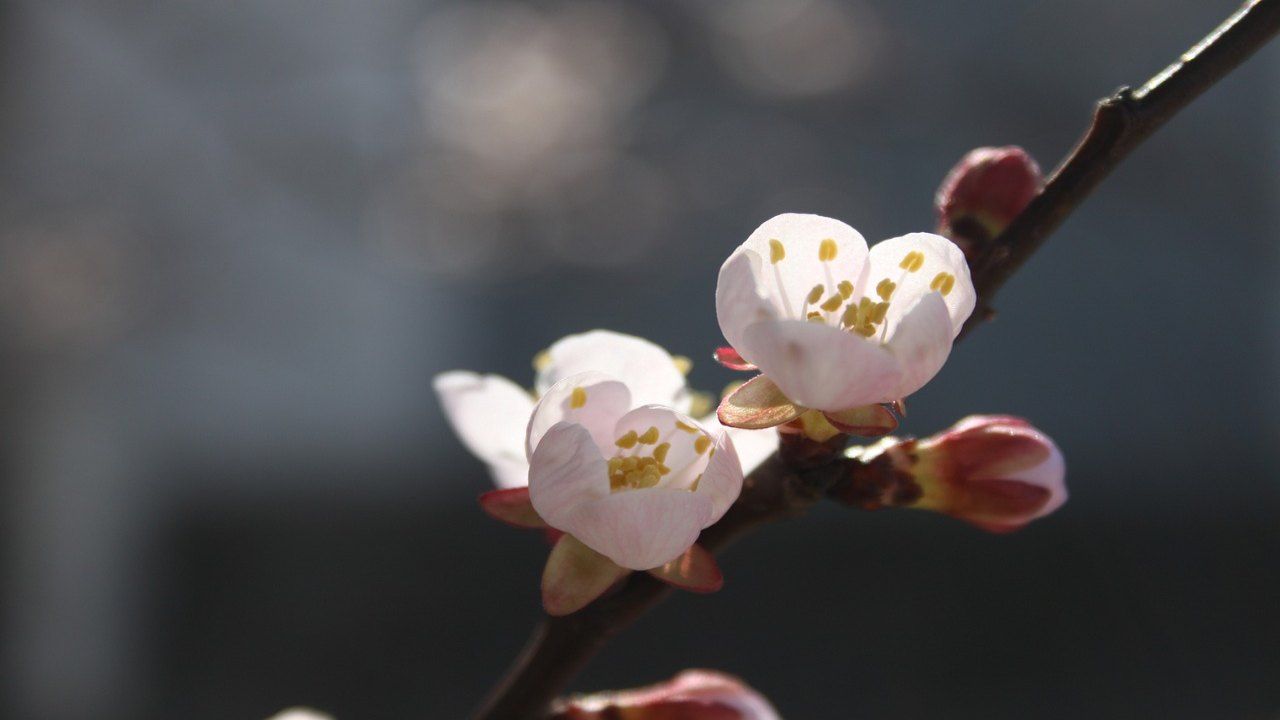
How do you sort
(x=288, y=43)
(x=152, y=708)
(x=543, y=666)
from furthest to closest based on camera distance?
(x=152, y=708) → (x=288, y=43) → (x=543, y=666)

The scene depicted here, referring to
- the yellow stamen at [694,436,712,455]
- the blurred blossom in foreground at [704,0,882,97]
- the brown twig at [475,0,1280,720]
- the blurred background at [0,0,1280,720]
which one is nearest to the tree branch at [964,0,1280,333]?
the brown twig at [475,0,1280,720]

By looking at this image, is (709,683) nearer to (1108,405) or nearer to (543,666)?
(543,666)

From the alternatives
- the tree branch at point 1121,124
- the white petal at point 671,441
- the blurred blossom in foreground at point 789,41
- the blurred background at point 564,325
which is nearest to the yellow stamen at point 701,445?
the white petal at point 671,441

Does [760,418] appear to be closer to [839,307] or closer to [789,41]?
[839,307]

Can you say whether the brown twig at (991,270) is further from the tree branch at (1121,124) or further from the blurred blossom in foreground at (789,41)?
the blurred blossom in foreground at (789,41)

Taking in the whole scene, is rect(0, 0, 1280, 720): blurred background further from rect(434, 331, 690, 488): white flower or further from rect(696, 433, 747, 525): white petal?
rect(696, 433, 747, 525): white petal

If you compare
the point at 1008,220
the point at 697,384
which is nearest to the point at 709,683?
the point at 1008,220
